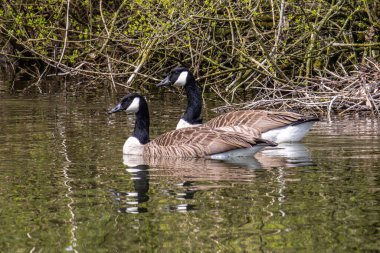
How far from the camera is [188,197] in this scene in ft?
29.4

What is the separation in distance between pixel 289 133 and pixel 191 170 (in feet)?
9.94

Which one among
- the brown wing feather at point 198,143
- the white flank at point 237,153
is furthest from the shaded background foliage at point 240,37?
the white flank at point 237,153

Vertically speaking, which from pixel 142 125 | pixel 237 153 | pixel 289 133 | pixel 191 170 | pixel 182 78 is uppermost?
pixel 182 78

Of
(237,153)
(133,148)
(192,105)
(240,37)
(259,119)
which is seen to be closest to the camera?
(237,153)

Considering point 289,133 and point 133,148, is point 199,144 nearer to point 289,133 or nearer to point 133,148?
point 133,148

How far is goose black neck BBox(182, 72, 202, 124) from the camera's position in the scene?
49.6 ft

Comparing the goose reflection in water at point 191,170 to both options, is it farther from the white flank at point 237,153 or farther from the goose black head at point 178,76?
the goose black head at point 178,76

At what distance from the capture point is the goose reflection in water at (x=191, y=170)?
29.8 ft

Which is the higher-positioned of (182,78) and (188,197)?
(182,78)

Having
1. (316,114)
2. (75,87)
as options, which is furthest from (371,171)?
(75,87)

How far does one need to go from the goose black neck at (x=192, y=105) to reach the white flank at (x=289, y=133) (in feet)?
5.61

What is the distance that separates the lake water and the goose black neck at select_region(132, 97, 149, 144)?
33 cm

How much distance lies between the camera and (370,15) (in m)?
17.9

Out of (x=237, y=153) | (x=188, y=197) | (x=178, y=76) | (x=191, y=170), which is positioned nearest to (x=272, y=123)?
(x=237, y=153)
